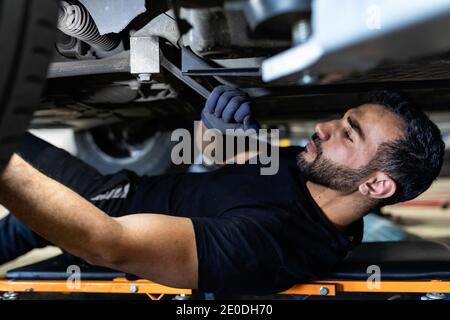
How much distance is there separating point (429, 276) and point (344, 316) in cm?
22

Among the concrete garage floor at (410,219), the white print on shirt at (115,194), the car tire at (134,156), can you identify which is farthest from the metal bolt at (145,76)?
the concrete garage floor at (410,219)

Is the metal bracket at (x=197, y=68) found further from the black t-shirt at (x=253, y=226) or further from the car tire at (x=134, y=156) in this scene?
the car tire at (x=134, y=156)

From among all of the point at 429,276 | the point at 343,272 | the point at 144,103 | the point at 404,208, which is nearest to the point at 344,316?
the point at 343,272

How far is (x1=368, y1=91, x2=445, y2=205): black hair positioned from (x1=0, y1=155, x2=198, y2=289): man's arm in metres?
0.51

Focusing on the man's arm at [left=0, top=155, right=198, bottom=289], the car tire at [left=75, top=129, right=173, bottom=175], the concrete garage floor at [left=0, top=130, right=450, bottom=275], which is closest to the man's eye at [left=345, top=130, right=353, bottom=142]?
the man's arm at [left=0, top=155, right=198, bottom=289]

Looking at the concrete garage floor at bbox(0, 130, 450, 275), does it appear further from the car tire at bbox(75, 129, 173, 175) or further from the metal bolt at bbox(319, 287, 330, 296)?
the metal bolt at bbox(319, 287, 330, 296)

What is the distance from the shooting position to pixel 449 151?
176 inches

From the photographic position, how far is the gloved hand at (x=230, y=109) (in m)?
1.14

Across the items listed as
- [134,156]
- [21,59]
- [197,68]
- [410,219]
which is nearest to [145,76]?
[197,68]

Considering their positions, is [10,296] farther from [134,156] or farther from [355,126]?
[355,126]

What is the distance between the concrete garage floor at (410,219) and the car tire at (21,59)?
144 cm

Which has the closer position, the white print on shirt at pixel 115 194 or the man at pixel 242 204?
the man at pixel 242 204

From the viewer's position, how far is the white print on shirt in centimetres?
A: 143

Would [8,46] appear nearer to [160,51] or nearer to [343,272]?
[160,51]
